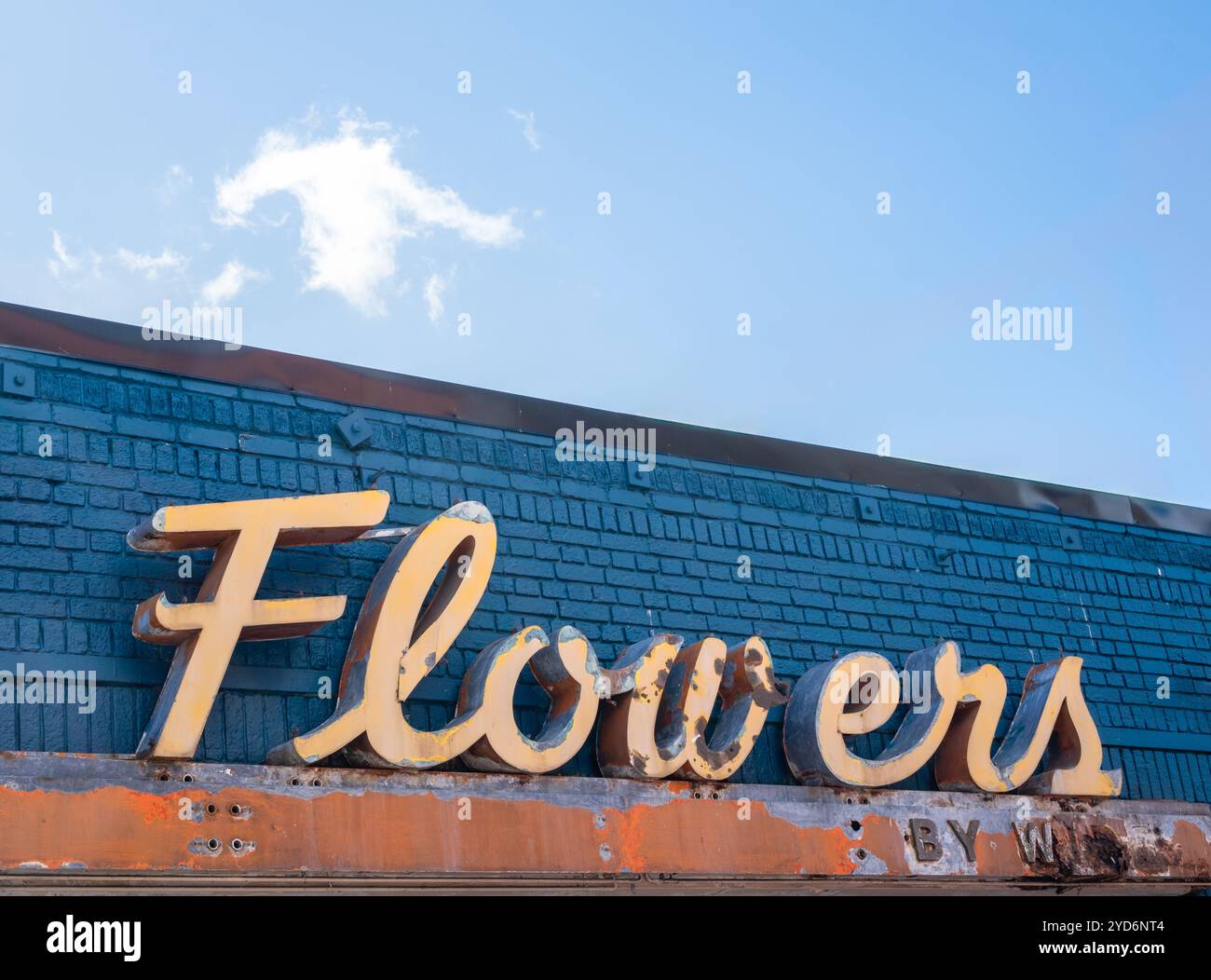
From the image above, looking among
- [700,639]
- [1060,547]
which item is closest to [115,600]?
[700,639]

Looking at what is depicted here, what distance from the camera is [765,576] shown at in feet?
31.2

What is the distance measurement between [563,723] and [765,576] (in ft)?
6.95

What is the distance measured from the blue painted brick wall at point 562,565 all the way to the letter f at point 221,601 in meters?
0.24

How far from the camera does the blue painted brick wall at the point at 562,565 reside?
7.08m

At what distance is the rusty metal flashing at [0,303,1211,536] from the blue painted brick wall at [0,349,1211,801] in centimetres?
8

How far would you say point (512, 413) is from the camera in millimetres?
8961

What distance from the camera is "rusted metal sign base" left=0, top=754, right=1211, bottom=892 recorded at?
6.56 m

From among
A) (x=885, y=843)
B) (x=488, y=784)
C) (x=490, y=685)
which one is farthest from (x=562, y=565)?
(x=885, y=843)

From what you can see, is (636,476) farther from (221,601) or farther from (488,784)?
(221,601)

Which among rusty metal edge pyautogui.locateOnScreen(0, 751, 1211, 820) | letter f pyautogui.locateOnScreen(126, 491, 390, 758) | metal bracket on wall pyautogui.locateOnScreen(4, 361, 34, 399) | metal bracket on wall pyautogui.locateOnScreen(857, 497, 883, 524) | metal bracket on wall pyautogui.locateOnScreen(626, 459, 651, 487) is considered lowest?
rusty metal edge pyautogui.locateOnScreen(0, 751, 1211, 820)

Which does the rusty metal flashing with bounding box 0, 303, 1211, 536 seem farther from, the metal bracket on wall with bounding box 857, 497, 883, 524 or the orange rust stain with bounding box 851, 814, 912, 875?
the orange rust stain with bounding box 851, 814, 912, 875

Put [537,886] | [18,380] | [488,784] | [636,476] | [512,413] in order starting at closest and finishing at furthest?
[18,380]
[488,784]
[537,886]
[512,413]
[636,476]

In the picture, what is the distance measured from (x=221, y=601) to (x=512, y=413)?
8.11ft

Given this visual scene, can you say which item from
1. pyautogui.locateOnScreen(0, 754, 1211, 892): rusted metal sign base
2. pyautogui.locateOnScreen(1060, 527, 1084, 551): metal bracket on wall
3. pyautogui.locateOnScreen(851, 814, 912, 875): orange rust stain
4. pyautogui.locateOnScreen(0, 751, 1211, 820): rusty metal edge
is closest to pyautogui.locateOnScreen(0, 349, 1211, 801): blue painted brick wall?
pyautogui.locateOnScreen(1060, 527, 1084, 551): metal bracket on wall
